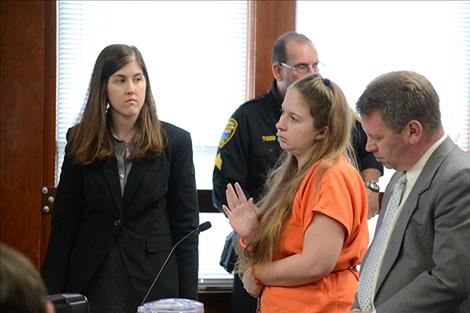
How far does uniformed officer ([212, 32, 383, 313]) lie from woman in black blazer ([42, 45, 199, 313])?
0.41 meters

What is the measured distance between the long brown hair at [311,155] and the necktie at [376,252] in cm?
30

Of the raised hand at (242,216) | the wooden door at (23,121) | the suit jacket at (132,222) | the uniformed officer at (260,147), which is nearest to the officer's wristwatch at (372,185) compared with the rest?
the uniformed officer at (260,147)

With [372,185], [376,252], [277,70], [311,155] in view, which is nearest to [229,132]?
[277,70]

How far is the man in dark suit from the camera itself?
206 cm

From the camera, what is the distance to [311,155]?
2.63m

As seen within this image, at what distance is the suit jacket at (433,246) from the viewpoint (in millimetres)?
2051

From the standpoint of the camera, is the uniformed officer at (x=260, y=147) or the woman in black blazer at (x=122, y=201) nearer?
the woman in black blazer at (x=122, y=201)

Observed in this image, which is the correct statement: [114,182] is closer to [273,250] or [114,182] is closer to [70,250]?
[70,250]

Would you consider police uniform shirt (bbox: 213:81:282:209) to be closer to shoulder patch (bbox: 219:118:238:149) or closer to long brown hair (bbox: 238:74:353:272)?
shoulder patch (bbox: 219:118:238:149)

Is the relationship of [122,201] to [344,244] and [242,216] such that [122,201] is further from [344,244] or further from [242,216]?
[344,244]

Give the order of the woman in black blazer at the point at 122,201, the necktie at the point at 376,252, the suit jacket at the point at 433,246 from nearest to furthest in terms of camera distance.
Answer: the suit jacket at the point at 433,246 → the necktie at the point at 376,252 → the woman in black blazer at the point at 122,201

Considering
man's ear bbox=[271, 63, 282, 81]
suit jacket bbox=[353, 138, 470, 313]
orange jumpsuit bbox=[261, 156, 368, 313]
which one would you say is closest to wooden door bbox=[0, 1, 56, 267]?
man's ear bbox=[271, 63, 282, 81]

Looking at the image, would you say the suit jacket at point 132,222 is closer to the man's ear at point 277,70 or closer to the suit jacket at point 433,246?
the man's ear at point 277,70

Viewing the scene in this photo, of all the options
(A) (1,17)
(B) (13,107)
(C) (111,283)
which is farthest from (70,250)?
(A) (1,17)
